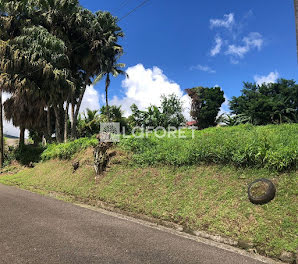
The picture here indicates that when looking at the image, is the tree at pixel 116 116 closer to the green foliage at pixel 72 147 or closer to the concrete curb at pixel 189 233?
the green foliage at pixel 72 147

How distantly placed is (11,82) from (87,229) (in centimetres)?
1459

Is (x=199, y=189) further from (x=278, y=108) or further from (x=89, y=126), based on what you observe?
(x=278, y=108)

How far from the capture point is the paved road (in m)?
3.42

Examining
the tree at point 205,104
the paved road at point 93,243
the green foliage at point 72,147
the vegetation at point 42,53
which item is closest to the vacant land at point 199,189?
the paved road at point 93,243

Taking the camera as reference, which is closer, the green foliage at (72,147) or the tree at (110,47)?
the green foliage at (72,147)

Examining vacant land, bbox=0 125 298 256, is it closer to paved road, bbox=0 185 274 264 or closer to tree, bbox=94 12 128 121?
paved road, bbox=0 185 274 264

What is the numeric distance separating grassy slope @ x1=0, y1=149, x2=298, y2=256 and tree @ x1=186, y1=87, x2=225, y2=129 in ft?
104

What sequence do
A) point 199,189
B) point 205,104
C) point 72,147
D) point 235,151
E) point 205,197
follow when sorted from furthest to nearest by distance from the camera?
1. point 205,104
2. point 72,147
3. point 235,151
4. point 199,189
5. point 205,197

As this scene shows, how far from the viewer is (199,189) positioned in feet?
19.0

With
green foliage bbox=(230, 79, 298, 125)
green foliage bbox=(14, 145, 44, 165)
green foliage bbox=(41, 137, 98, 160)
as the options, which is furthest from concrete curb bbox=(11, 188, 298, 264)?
green foliage bbox=(230, 79, 298, 125)

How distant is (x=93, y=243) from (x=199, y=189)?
9.63 ft

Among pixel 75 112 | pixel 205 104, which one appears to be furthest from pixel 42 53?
pixel 205 104

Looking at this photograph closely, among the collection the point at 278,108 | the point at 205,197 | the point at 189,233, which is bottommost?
the point at 189,233

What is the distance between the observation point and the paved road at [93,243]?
342 centimetres
